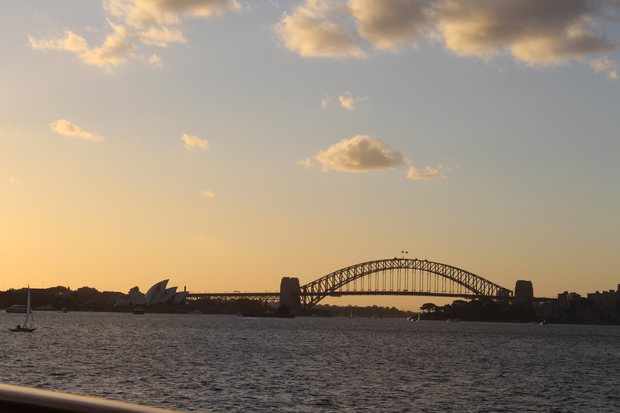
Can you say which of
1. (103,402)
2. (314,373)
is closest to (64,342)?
(314,373)

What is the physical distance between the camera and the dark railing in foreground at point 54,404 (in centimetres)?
233

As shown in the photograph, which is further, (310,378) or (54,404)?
(310,378)

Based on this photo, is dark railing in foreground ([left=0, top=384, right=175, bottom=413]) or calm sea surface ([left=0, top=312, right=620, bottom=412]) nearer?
dark railing in foreground ([left=0, top=384, right=175, bottom=413])

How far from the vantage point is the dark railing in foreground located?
2334 mm

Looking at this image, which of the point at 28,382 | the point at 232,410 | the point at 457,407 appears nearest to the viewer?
the point at 232,410

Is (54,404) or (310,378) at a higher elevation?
(54,404)

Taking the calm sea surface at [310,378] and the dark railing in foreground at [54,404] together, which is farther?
the calm sea surface at [310,378]

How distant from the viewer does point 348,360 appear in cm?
5725

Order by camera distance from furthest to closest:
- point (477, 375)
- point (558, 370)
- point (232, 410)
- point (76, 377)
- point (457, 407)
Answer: point (558, 370), point (477, 375), point (76, 377), point (457, 407), point (232, 410)

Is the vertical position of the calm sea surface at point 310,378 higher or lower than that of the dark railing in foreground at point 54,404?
lower

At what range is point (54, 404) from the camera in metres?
2.45

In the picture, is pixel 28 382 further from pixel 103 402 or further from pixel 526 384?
pixel 103 402

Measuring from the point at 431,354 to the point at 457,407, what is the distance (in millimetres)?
35587

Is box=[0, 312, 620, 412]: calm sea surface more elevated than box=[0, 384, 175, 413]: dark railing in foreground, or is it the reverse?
box=[0, 384, 175, 413]: dark railing in foreground
